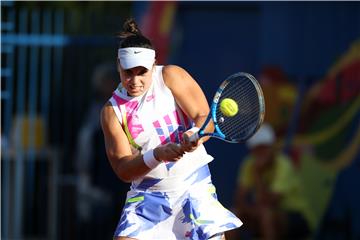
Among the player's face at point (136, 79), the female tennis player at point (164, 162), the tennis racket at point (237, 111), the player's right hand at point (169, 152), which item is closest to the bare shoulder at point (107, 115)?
the female tennis player at point (164, 162)

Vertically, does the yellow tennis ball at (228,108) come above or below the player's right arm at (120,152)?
above

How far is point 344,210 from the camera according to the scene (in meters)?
10.5

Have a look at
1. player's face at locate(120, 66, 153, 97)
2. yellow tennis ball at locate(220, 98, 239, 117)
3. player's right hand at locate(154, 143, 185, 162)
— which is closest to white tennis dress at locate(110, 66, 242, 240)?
player's face at locate(120, 66, 153, 97)

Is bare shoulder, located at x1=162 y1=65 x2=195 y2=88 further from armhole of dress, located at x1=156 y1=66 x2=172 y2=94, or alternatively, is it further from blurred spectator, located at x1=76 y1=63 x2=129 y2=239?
blurred spectator, located at x1=76 y1=63 x2=129 y2=239

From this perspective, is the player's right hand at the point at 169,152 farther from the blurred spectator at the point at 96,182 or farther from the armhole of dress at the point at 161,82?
the blurred spectator at the point at 96,182

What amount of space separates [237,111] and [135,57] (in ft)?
2.21

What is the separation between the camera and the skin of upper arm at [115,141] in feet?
19.7

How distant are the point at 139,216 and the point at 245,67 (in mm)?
4971

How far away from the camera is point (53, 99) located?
10914 mm

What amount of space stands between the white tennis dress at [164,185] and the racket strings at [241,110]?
429 mm

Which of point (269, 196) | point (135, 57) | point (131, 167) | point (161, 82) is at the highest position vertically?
point (135, 57)

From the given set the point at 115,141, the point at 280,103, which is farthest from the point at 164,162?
the point at 280,103

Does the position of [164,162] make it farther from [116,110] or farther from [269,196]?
[269,196]

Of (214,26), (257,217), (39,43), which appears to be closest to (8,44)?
(39,43)
